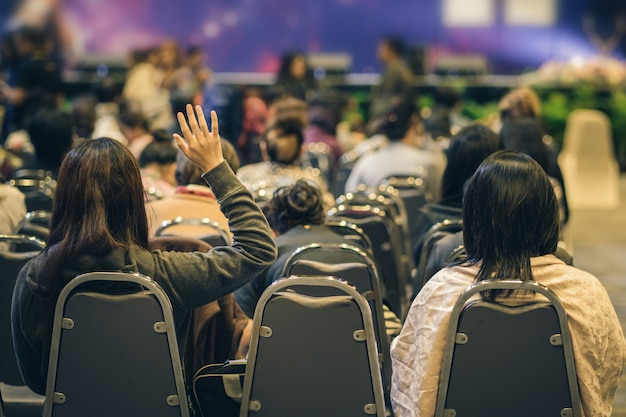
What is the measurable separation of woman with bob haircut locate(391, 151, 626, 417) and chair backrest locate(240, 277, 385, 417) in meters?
0.15

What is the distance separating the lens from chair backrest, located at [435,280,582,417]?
2.67 m

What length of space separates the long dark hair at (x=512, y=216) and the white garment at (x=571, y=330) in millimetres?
50

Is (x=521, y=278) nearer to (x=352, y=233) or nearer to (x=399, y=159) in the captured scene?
(x=352, y=233)

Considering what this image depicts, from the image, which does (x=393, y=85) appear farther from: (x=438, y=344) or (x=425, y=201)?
(x=438, y=344)

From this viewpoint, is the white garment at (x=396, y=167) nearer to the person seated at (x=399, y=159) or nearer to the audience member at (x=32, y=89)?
the person seated at (x=399, y=159)

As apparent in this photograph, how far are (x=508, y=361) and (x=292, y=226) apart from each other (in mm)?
1366

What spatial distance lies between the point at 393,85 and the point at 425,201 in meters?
4.98

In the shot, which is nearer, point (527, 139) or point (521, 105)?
point (527, 139)

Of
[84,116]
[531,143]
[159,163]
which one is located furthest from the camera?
[84,116]

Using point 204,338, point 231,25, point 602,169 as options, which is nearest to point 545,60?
point 231,25

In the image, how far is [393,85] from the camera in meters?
10.4

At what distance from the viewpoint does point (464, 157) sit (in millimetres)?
4156

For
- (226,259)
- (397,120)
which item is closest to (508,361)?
(226,259)

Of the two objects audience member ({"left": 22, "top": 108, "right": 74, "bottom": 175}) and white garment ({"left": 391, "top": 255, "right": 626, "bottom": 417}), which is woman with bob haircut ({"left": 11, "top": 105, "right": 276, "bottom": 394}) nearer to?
white garment ({"left": 391, "top": 255, "right": 626, "bottom": 417})
